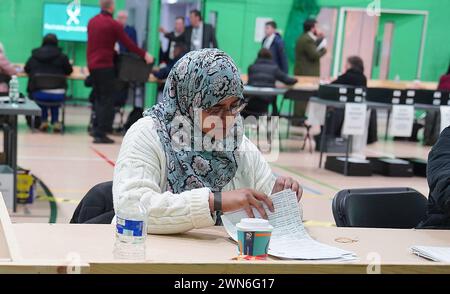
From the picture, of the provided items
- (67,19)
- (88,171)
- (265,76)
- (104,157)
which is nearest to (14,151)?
(88,171)

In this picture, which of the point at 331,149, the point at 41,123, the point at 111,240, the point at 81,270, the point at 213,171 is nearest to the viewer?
the point at 81,270

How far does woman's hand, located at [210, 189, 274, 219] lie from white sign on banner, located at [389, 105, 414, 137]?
259 inches

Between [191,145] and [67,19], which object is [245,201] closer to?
[191,145]

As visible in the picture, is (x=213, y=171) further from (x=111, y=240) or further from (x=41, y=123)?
(x=41, y=123)

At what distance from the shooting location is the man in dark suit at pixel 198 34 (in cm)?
1174

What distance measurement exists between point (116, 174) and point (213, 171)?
0.37 metres

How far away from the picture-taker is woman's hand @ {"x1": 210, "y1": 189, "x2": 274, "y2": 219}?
226 cm

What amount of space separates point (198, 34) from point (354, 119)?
4134 mm

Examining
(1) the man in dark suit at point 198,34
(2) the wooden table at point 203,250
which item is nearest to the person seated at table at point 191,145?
(2) the wooden table at point 203,250

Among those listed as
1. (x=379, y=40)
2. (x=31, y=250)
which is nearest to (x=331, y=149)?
Answer: (x=379, y=40)

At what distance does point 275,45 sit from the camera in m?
12.0

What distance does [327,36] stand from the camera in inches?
570

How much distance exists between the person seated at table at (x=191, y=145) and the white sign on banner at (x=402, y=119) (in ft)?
20.6

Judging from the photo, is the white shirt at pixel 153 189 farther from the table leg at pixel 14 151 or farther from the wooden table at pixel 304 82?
the wooden table at pixel 304 82
